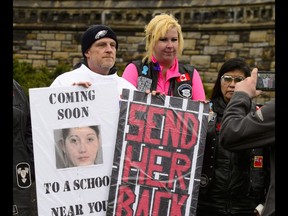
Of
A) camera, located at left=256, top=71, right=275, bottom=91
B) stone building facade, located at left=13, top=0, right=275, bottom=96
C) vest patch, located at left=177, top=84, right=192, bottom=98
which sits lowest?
vest patch, located at left=177, top=84, right=192, bottom=98

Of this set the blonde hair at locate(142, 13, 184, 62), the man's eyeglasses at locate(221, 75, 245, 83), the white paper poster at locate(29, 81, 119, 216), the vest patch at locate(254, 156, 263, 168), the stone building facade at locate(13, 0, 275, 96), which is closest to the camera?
the white paper poster at locate(29, 81, 119, 216)

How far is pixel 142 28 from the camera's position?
17781mm

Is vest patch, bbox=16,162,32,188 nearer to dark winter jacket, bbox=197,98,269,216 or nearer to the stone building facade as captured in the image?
dark winter jacket, bbox=197,98,269,216

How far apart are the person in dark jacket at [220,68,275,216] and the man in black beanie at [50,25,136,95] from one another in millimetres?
1208

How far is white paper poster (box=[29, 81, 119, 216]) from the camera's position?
15.0ft

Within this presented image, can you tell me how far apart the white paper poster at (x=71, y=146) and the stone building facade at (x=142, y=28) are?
1051cm

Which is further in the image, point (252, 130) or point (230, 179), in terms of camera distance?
point (230, 179)

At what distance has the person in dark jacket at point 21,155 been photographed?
465 centimetres

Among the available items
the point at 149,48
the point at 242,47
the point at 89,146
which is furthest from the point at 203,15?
the point at 89,146

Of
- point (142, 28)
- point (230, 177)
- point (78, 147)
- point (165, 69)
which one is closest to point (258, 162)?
point (230, 177)

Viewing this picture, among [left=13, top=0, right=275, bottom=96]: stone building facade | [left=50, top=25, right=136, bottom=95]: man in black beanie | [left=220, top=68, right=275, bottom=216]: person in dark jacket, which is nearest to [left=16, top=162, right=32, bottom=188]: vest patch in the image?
[left=50, top=25, right=136, bottom=95]: man in black beanie

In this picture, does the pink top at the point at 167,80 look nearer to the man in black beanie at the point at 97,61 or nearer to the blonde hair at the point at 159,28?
the blonde hair at the point at 159,28

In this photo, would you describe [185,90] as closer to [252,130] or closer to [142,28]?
[252,130]

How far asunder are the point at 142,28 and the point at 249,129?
14.3 metres
